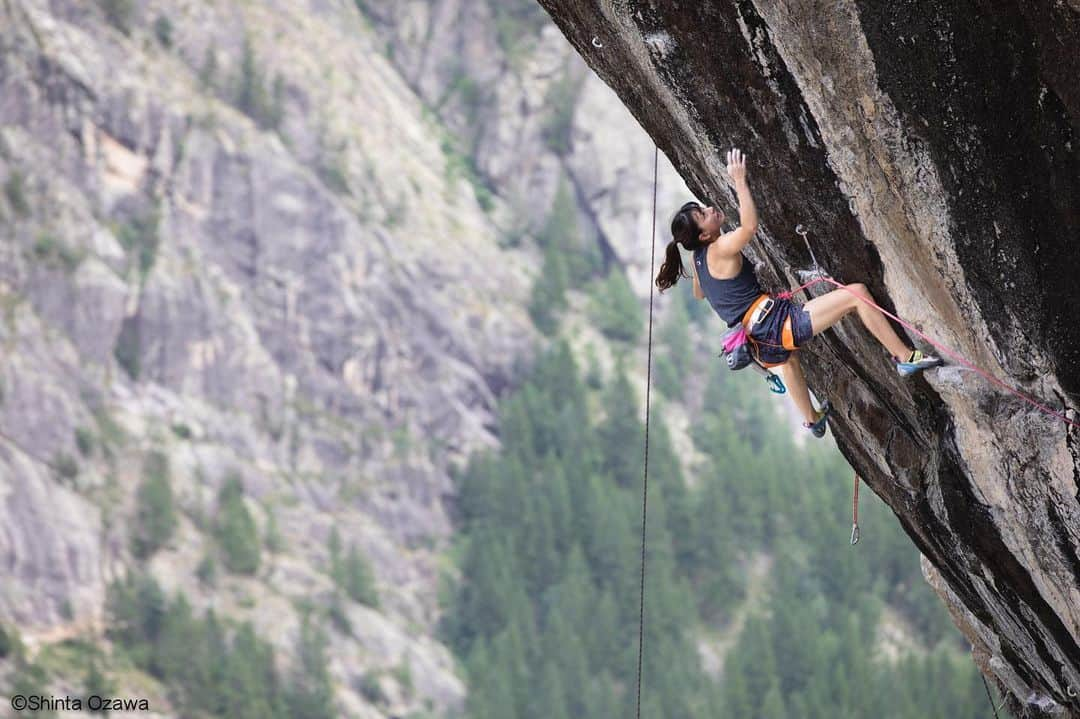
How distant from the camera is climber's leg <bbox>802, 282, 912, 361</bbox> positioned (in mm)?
8664

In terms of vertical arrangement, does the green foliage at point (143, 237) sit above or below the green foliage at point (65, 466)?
above

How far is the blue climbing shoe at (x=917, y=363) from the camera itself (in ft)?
28.0

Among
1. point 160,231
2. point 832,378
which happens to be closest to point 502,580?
point 160,231

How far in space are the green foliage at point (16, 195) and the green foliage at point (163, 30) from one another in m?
13.2

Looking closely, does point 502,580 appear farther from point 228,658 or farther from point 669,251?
point 669,251

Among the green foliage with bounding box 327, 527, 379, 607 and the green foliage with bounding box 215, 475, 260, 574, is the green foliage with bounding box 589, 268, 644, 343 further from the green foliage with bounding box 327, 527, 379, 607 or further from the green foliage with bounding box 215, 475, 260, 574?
the green foliage with bounding box 215, 475, 260, 574

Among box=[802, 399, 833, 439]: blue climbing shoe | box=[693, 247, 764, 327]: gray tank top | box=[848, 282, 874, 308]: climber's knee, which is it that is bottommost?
box=[802, 399, 833, 439]: blue climbing shoe

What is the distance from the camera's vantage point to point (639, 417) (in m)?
88.8

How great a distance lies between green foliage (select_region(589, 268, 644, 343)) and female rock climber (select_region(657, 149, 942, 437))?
3322 inches

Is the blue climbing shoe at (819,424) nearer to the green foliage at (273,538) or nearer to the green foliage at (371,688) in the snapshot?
the green foliage at (371,688)

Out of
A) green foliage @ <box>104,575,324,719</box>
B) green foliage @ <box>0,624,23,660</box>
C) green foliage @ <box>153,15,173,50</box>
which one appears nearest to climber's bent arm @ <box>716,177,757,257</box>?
green foliage @ <box>0,624,23,660</box>

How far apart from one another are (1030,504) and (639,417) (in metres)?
80.1

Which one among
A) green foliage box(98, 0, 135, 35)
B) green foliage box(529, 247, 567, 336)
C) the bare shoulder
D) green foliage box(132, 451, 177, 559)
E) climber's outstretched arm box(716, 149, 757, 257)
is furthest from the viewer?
green foliage box(529, 247, 567, 336)

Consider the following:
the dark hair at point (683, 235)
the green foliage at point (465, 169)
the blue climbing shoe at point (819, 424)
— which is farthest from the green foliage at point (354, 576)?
the dark hair at point (683, 235)
